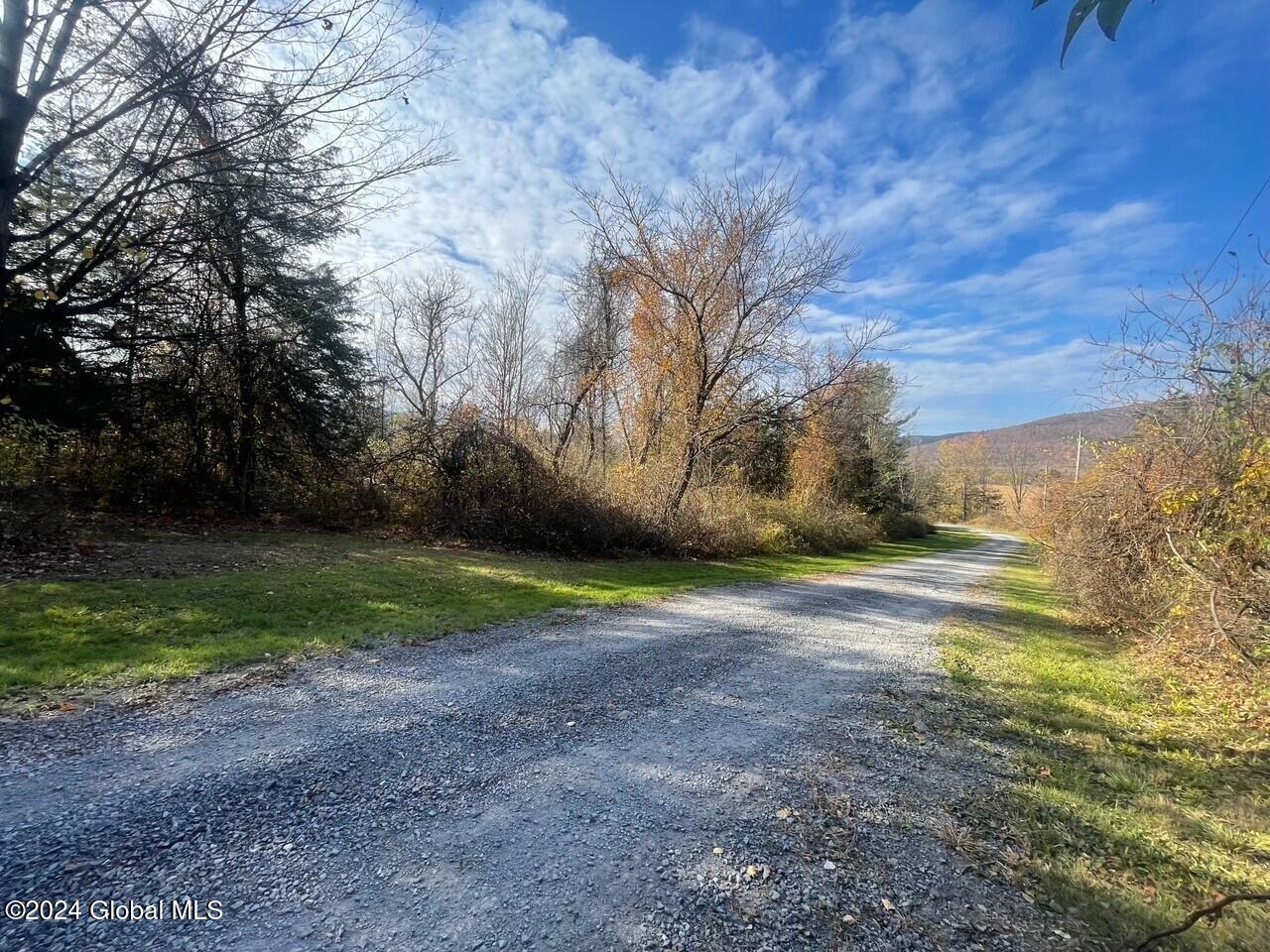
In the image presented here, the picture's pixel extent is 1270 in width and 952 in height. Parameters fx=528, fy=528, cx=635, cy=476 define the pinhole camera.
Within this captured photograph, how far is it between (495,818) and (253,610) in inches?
182

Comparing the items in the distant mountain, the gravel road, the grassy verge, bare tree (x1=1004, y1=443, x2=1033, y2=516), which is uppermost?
bare tree (x1=1004, y1=443, x2=1033, y2=516)

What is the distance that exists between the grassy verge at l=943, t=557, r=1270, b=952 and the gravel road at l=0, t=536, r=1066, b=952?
0.37 metres

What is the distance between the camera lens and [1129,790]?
337 cm

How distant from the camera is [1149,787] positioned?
342 cm

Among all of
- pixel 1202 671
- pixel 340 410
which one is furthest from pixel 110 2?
pixel 1202 671

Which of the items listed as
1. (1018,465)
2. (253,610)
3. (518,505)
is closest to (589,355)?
(518,505)

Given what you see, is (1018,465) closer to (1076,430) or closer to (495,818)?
(1076,430)

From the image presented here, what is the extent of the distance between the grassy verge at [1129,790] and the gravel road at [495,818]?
0.37 m

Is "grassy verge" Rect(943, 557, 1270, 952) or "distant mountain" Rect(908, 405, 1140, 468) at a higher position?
"distant mountain" Rect(908, 405, 1140, 468)

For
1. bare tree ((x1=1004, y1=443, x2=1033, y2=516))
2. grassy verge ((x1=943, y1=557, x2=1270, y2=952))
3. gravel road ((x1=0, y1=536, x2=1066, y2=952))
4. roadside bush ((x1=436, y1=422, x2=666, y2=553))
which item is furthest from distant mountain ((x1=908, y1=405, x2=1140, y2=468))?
bare tree ((x1=1004, y1=443, x2=1033, y2=516))

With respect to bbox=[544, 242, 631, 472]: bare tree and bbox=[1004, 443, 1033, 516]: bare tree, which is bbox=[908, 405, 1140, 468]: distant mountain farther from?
bbox=[1004, 443, 1033, 516]: bare tree

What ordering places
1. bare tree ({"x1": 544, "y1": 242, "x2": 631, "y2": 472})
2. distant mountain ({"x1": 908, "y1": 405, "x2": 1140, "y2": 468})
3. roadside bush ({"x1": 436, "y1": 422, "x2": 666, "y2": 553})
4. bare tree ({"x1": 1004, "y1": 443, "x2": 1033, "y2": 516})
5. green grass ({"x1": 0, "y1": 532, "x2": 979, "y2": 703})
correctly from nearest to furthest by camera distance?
green grass ({"x1": 0, "y1": 532, "x2": 979, "y2": 703}) → distant mountain ({"x1": 908, "y1": 405, "x2": 1140, "y2": 468}) → roadside bush ({"x1": 436, "y1": 422, "x2": 666, "y2": 553}) → bare tree ({"x1": 544, "y1": 242, "x2": 631, "y2": 472}) → bare tree ({"x1": 1004, "y1": 443, "x2": 1033, "y2": 516})

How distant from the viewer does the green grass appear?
399cm

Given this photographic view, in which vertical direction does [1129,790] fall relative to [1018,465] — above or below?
below
